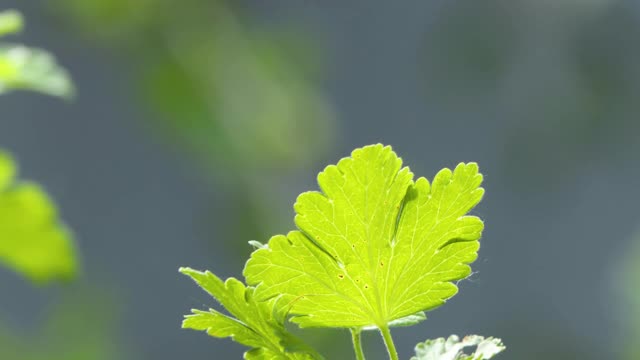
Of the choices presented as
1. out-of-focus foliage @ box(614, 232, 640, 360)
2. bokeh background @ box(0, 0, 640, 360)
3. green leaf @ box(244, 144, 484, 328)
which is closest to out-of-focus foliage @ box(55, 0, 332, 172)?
bokeh background @ box(0, 0, 640, 360)

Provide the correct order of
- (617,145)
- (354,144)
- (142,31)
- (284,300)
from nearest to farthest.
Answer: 1. (284,300)
2. (142,31)
3. (354,144)
4. (617,145)

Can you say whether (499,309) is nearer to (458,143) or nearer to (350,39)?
(458,143)

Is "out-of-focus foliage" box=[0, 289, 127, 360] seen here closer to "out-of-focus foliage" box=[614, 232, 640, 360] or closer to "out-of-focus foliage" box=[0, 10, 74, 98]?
"out-of-focus foliage" box=[614, 232, 640, 360]

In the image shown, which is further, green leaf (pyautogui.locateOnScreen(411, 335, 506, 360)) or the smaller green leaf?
the smaller green leaf

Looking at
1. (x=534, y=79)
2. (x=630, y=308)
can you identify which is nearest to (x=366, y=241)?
(x=630, y=308)

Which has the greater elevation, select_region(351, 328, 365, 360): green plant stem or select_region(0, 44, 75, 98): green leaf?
select_region(0, 44, 75, 98): green leaf

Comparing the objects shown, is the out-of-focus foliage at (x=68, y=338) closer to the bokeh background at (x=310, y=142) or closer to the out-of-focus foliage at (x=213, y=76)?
the bokeh background at (x=310, y=142)

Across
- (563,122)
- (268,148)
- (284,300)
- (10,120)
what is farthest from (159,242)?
(284,300)
